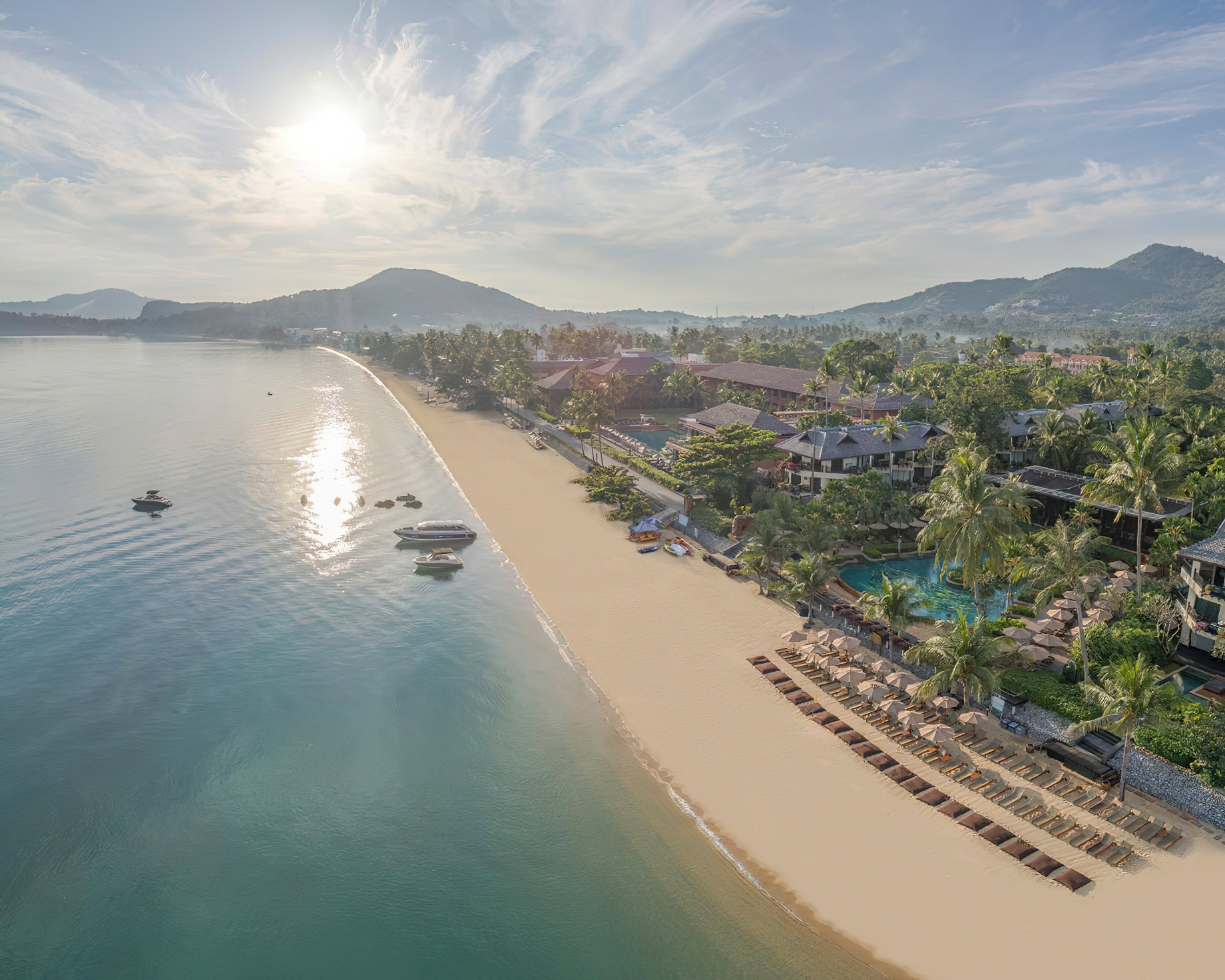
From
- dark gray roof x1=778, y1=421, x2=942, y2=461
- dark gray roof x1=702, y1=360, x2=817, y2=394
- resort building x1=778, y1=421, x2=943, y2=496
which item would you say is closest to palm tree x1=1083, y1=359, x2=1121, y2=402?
resort building x1=778, y1=421, x2=943, y2=496

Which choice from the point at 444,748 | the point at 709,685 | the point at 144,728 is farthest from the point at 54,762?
the point at 709,685

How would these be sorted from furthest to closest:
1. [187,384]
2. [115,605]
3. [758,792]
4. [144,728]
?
[187,384] < [115,605] < [144,728] < [758,792]

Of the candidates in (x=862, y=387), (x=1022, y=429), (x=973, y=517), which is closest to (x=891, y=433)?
(x=1022, y=429)

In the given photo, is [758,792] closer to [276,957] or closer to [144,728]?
[276,957]

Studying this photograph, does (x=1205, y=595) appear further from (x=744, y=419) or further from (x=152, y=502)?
(x=152, y=502)

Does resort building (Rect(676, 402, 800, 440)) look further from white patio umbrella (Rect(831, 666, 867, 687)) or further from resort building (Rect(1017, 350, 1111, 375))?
resort building (Rect(1017, 350, 1111, 375))

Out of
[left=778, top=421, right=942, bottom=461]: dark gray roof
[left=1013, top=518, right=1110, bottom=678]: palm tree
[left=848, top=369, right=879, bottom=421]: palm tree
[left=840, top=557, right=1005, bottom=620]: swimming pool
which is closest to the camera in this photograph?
[left=1013, top=518, right=1110, bottom=678]: palm tree

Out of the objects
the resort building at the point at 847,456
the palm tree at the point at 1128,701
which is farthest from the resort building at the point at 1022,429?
the palm tree at the point at 1128,701
